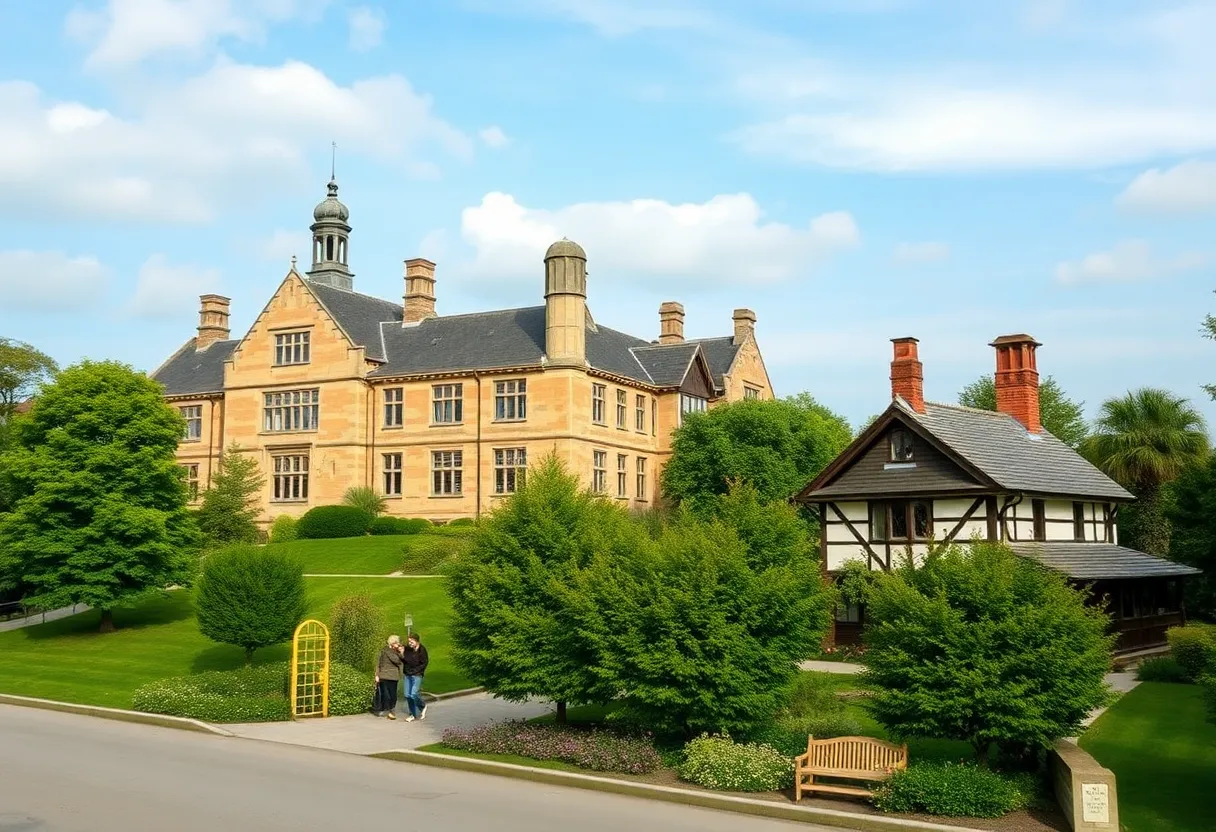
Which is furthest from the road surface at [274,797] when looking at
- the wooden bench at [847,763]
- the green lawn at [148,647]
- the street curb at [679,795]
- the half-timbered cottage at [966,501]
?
the half-timbered cottage at [966,501]

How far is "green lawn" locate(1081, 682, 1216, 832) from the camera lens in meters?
15.8

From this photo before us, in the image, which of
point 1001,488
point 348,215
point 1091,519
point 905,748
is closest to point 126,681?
point 905,748

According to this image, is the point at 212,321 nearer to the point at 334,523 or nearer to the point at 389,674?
the point at 334,523

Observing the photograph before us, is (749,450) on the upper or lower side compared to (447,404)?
lower

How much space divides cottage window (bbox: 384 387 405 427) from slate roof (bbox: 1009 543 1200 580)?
1232 inches

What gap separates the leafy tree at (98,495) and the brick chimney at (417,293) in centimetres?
1948

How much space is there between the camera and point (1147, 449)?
4219cm

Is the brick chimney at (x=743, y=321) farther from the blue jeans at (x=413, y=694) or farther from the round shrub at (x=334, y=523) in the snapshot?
the blue jeans at (x=413, y=694)

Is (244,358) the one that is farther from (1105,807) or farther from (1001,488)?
(1105,807)

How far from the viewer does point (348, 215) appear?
68812mm

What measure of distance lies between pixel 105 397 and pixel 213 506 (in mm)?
9359

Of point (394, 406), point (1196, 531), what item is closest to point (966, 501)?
point (1196, 531)

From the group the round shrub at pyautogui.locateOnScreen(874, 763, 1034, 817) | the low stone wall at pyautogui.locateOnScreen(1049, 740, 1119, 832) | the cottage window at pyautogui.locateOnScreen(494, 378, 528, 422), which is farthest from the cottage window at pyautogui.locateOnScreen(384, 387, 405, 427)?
the low stone wall at pyautogui.locateOnScreen(1049, 740, 1119, 832)

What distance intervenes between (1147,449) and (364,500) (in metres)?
33.2
